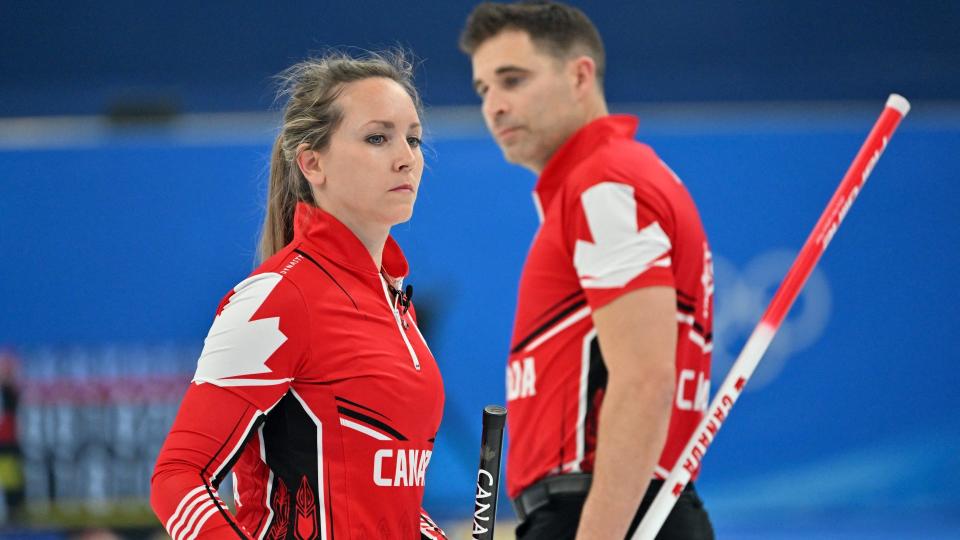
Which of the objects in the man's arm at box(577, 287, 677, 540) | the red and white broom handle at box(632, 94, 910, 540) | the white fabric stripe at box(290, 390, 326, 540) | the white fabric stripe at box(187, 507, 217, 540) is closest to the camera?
the white fabric stripe at box(187, 507, 217, 540)

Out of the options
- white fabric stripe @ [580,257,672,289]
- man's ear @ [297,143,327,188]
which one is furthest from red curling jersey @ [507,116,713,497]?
man's ear @ [297,143,327,188]

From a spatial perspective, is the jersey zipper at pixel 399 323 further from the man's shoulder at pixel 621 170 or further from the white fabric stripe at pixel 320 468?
the man's shoulder at pixel 621 170

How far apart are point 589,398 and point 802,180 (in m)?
3.09

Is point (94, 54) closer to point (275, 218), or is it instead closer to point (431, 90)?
point (431, 90)

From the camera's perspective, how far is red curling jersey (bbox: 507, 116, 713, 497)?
206 centimetres

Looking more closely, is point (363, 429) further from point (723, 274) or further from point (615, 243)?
point (723, 274)

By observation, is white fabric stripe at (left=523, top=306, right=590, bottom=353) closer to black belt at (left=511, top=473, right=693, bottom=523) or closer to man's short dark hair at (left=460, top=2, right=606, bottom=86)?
black belt at (left=511, top=473, right=693, bottom=523)

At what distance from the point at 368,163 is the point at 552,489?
0.74 meters

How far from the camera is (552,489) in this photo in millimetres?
2164

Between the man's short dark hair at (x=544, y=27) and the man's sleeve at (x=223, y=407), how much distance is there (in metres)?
1.09

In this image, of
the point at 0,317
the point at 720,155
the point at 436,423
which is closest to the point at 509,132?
the point at 436,423

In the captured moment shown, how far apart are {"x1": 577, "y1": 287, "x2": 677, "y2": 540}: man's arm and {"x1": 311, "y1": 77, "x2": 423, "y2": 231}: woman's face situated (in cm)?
45

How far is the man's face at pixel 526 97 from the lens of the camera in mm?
2441

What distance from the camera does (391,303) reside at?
1858 mm
